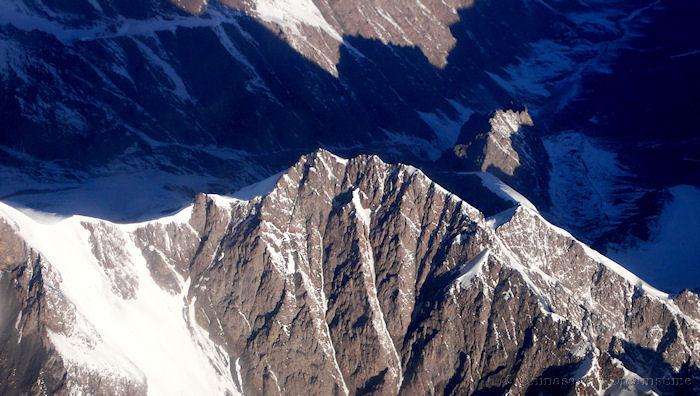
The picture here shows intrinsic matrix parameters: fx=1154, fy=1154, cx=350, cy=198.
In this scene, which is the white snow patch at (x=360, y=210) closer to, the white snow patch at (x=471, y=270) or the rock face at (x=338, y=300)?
the rock face at (x=338, y=300)

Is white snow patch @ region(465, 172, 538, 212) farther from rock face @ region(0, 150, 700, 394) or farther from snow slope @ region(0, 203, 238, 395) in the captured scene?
snow slope @ region(0, 203, 238, 395)

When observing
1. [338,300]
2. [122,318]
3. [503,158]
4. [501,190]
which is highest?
[503,158]

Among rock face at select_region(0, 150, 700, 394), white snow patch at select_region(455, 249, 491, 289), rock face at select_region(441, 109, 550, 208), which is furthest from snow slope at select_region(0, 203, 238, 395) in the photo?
rock face at select_region(441, 109, 550, 208)

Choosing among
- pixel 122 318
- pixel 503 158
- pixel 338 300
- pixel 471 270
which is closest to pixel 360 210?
pixel 338 300

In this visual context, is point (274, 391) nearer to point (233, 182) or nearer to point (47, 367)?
point (47, 367)

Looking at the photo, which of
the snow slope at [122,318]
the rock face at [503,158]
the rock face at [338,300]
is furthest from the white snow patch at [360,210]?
the rock face at [503,158]

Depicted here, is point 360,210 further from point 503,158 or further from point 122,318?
point 503,158

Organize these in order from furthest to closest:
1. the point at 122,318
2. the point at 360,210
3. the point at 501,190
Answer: the point at 501,190 < the point at 360,210 < the point at 122,318

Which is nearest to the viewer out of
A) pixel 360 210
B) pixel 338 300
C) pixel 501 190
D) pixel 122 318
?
pixel 122 318

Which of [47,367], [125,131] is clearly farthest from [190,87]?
[47,367]
